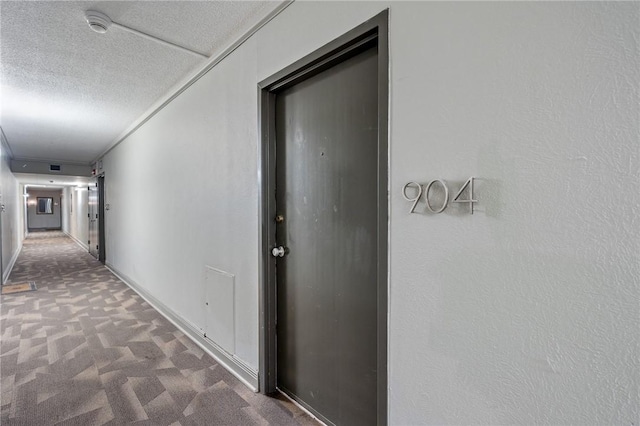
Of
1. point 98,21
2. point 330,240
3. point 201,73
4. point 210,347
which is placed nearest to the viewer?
point 330,240

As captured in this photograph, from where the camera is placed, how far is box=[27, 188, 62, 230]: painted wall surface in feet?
62.3

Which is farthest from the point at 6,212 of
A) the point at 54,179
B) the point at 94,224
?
the point at 54,179

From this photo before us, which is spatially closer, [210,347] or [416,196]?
[416,196]

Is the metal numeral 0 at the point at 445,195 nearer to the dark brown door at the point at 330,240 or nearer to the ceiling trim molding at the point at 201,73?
the dark brown door at the point at 330,240

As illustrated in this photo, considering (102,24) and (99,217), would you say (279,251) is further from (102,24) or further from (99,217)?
(99,217)

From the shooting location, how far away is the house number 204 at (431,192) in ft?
3.85

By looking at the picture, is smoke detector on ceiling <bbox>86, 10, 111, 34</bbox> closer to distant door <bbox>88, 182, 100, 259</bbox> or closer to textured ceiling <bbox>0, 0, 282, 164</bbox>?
textured ceiling <bbox>0, 0, 282, 164</bbox>

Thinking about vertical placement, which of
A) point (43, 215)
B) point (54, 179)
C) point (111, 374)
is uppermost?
point (54, 179)

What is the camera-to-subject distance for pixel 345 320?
181cm

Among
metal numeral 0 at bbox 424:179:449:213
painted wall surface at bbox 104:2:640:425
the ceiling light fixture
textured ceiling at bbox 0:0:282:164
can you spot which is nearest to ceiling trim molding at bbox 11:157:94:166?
textured ceiling at bbox 0:0:282:164

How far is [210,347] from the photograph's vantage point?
291 centimetres

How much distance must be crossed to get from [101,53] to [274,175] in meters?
1.92

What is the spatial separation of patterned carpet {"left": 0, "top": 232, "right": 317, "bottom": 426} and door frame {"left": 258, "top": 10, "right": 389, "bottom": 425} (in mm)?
334

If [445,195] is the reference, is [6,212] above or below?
below
